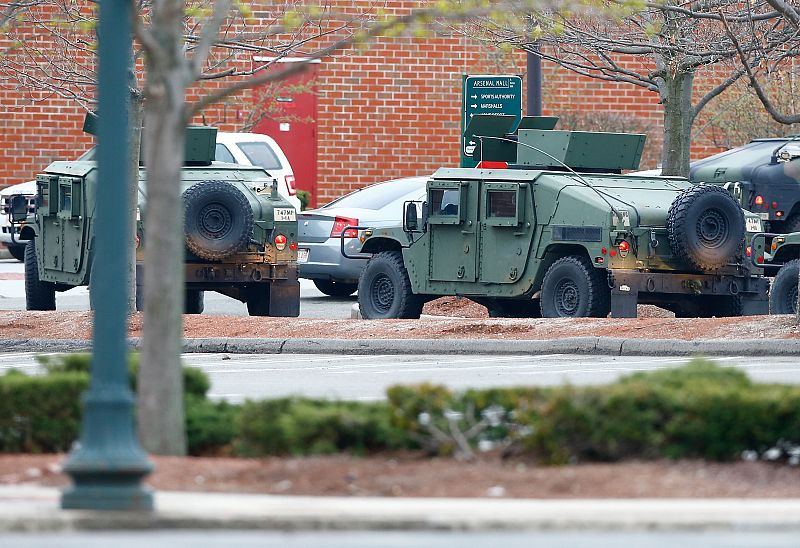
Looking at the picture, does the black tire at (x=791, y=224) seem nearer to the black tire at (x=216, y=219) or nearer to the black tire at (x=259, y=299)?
the black tire at (x=259, y=299)

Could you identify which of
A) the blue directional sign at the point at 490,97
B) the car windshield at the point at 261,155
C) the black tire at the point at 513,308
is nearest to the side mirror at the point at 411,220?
the black tire at the point at 513,308

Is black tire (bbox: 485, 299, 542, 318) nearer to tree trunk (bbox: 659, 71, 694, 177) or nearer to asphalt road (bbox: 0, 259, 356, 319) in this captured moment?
asphalt road (bbox: 0, 259, 356, 319)

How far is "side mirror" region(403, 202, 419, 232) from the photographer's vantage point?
20.4 m

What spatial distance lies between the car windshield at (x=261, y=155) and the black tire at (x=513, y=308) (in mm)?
7079

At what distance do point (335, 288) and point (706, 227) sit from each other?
798 cm

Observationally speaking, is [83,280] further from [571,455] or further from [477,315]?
[571,455]

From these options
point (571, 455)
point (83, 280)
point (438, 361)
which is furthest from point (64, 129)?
point (571, 455)

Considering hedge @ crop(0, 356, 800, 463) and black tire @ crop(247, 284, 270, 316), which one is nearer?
hedge @ crop(0, 356, 800, 463)

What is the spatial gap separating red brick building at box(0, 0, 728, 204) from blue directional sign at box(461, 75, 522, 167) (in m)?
12.0

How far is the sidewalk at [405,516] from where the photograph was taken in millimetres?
7777

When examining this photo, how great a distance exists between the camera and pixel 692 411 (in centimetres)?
899

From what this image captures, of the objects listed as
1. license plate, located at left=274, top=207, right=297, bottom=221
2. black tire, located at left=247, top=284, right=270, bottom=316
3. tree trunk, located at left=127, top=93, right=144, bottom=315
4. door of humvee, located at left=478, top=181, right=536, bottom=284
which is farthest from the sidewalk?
black tire, located at left=247, top=284, right=270, bottom=316

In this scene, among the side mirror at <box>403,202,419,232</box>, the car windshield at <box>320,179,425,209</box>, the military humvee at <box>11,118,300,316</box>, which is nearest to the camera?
the military humvee at <box>11,118,300,316</box>

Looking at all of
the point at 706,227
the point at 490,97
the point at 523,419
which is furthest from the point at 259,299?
the point at 523,419
